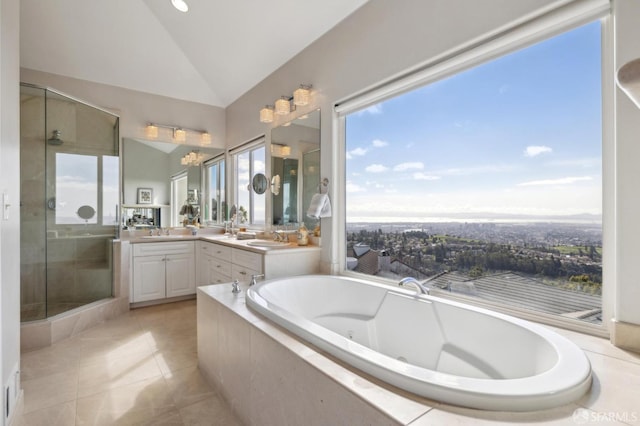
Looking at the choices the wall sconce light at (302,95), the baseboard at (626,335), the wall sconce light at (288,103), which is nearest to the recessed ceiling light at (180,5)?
the wall sconce light at (288,103)

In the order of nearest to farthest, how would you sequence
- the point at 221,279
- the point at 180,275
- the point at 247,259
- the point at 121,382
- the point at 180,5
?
1. the point at 121,382
2. the point at 247,259
3. the point at 180,5
4. the point at 221,279
5. the point at 180,275

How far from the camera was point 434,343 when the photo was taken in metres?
1.70

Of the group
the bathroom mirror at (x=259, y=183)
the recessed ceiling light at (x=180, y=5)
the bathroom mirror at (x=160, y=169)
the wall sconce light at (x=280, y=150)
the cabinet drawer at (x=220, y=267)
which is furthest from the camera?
the bathroom mirror at (x=160, y=169)

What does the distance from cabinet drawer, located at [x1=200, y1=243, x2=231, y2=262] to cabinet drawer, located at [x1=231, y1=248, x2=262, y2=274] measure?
0.14 metres

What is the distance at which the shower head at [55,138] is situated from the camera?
2.95 metres

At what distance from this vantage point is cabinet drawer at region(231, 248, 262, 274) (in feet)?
8.55

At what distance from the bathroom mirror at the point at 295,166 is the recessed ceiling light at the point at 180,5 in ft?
4.63

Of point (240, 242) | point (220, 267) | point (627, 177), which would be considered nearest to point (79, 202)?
point (220, 267)

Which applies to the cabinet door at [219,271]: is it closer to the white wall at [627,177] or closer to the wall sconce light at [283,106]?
the wall sconce light at [283,106]

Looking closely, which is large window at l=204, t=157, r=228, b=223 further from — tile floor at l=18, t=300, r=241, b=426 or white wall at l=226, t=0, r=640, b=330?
tile floor at l=18, t=300, r=241, b=426

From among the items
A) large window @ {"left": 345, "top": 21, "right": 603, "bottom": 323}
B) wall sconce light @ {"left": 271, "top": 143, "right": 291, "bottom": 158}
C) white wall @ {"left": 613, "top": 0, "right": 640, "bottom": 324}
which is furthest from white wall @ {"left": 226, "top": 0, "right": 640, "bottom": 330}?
wall sconce light @ {"left": 271, "top": 143, "right": 291, "bottom": 158}

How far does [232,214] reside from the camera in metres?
4.38

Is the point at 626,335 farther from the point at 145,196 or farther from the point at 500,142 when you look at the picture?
the point at 145,196

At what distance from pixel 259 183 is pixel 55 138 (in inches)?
76.9
